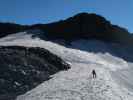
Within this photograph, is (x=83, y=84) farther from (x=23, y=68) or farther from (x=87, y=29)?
(x=87, y=29)

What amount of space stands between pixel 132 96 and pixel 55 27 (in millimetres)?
48031

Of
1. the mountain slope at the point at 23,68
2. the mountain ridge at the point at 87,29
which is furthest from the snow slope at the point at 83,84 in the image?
the mountain ridge at the point at 87,29

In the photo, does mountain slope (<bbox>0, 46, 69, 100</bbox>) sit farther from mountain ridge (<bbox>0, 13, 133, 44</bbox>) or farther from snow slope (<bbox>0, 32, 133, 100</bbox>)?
mountain ridge (<bbox>0, 13, 133, 44</bbox>)

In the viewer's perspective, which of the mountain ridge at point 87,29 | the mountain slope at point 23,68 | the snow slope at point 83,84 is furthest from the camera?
the mountain ridge at point 87,29

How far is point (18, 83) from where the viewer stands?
39812mm

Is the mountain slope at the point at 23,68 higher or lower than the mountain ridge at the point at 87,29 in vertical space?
lower

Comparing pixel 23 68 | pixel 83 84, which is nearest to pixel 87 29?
pixel 23 68

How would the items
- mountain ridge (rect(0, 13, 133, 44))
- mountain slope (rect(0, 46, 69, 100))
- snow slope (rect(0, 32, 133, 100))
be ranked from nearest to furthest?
snow slope (rect(0, 32, 133, 100)) → mountain slope (rect(0, 46, 69, 100)) → mountain ridge (rect(0, 13, 133, 44))

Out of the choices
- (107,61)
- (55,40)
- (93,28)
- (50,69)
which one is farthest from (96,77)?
(93,28)

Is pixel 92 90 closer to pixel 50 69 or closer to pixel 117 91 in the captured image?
pixel 117 91

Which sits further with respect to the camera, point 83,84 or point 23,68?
point 23,68

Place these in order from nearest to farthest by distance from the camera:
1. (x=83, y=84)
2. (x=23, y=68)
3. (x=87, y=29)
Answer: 1. (x=83, y=84)
2. (x=23, y=68)
3. (x=87, y=29)

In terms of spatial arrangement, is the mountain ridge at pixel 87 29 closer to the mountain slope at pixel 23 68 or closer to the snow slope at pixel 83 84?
the snow slope at pixel 83 84

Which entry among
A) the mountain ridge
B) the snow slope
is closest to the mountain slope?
the snow slope
